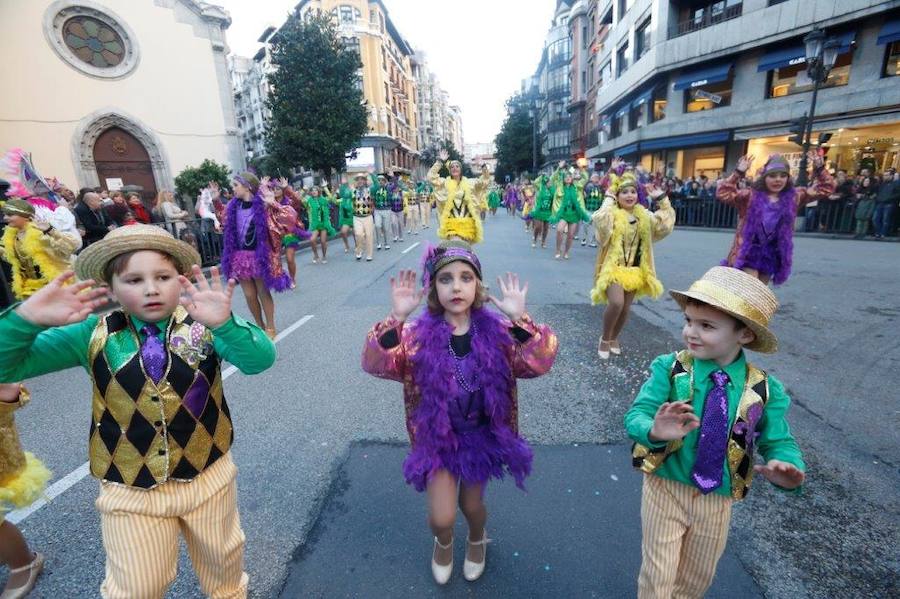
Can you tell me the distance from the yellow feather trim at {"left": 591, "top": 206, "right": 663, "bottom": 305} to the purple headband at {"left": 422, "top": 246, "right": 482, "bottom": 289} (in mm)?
2885

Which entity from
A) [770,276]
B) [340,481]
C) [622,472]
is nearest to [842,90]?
[770,276]

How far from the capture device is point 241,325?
1778 millimetres

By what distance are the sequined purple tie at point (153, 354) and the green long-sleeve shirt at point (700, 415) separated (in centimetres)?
177

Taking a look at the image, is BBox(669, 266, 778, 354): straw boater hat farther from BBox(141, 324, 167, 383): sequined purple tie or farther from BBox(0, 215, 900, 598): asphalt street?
BBox(141, 324, 167, 383): sequined purple tie

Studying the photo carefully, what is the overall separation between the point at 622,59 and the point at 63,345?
113ft

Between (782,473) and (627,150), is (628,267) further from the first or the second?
(627,150)

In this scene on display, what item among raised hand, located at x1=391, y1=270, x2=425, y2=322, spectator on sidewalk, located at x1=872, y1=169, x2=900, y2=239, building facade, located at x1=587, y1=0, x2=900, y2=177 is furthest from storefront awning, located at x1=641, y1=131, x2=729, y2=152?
raised hand, located at x1=391, y1=270, x2=425, y2=322

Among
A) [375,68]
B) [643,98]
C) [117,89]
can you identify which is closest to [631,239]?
[117,89]

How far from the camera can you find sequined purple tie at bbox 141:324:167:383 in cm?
168

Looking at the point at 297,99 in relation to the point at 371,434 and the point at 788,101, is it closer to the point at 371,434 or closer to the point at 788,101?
the point at 788,101

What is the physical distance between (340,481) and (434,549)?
2.94 feet

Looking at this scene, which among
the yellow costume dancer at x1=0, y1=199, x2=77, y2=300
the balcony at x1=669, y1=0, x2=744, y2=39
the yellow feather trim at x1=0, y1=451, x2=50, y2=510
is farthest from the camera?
the balcony at x1=669, y1=0, x2=744, y2=39

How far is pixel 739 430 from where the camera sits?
5.53 ft

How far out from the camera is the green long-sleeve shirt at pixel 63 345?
1500mm
